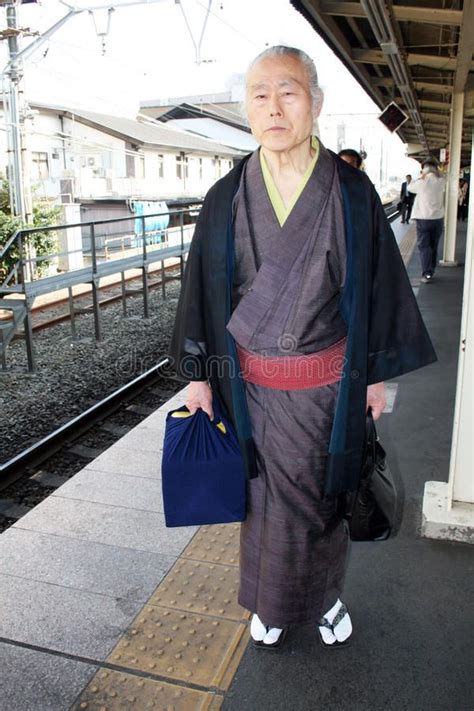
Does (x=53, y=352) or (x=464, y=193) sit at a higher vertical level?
(x=464, y=193)

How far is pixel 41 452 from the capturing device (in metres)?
4.77

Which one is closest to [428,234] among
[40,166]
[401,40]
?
[401,40]

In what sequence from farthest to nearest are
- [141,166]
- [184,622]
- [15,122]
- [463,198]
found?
1. [141,166]
2. [463,198]
3. [15,122]
4. [184,622]

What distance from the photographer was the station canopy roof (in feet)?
18.6

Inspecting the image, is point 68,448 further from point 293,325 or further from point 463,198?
point 463,198

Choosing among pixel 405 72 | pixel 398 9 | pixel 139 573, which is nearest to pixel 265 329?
pixel 139 573

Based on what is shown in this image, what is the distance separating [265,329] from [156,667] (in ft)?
3.60

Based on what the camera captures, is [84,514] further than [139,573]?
Yes

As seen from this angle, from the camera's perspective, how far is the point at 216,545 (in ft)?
8.80

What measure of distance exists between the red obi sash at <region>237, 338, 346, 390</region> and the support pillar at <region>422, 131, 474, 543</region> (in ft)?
2.83

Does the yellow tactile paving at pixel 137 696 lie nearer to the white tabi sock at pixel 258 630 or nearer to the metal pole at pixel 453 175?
the white tabi sock at pixel 258 630

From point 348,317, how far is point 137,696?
1.25 metres

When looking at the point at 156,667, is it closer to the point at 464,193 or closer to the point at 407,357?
the point at 407,357

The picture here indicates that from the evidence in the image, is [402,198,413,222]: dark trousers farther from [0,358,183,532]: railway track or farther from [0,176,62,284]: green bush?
[0,358,183,532]: railway track
